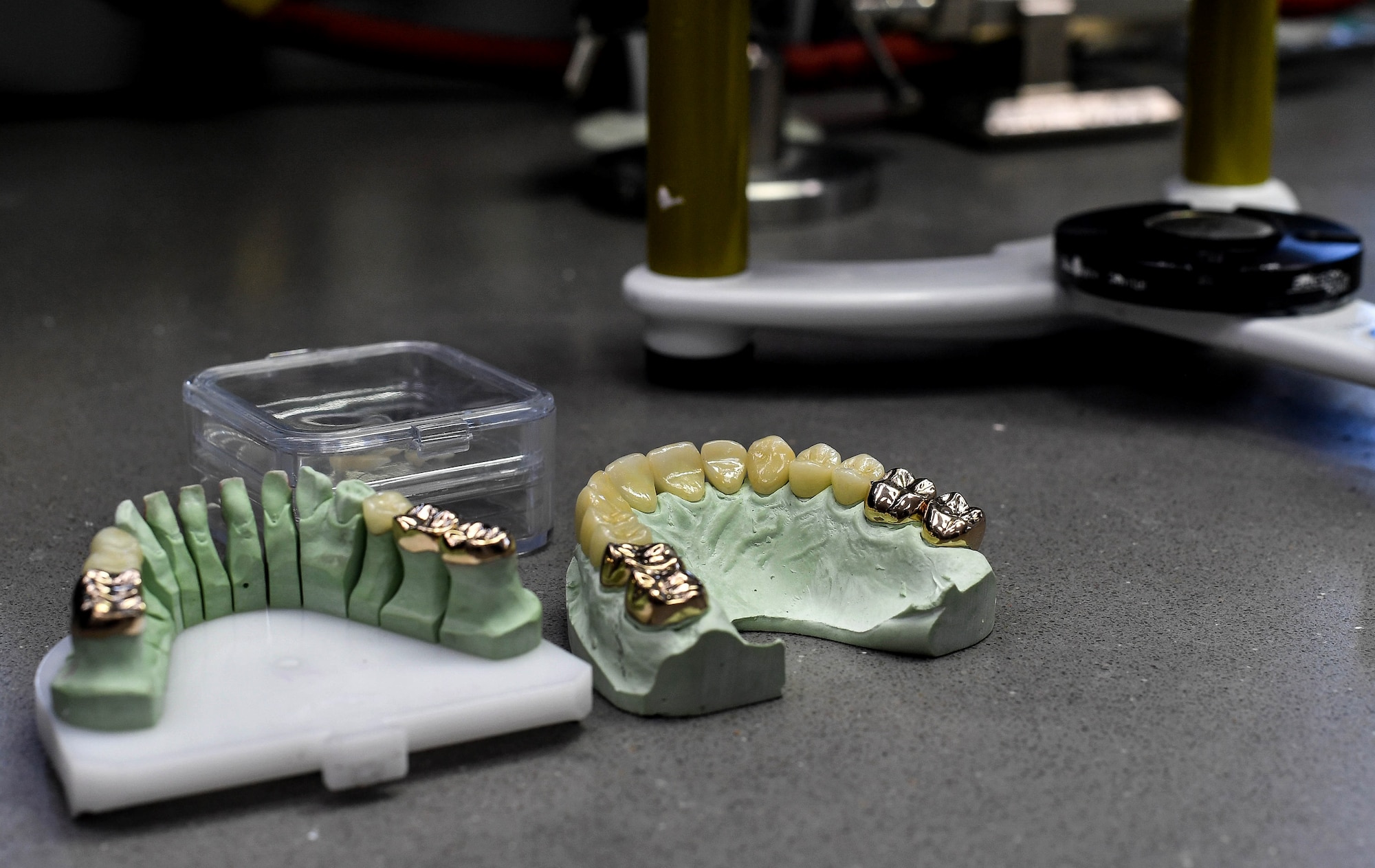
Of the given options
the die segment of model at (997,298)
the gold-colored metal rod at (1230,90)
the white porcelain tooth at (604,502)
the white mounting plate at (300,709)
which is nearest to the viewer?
the white mounting plate at (300,709)

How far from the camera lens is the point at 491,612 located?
87 cm

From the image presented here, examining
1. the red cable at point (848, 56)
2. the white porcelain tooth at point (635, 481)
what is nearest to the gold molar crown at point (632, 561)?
the white porcelain tooth at point (635, 481)

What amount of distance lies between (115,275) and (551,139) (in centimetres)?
115

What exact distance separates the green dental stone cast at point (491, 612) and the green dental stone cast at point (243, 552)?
148 millimetres

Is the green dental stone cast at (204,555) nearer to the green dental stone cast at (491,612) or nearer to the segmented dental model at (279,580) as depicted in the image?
the segmented dental model at (279,580)

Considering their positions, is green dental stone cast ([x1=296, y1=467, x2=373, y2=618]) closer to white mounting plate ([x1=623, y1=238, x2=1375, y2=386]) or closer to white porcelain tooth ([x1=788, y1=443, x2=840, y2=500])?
white porcelain tooth ([x1=788, y1=443, x2=840, y2=500])

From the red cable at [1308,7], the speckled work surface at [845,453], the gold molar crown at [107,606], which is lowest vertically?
the speckled work surface at [845,453]

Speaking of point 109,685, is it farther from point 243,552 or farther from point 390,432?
point 390,432

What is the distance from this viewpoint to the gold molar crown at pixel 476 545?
0.85m

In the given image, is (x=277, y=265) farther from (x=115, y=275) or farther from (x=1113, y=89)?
(x=1113, y=89)

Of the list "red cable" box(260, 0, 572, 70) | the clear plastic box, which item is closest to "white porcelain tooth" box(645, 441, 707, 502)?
the clear plastic box

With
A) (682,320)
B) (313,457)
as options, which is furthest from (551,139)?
(313,457)

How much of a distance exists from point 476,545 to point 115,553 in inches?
7.9

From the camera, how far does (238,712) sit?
815 mm
